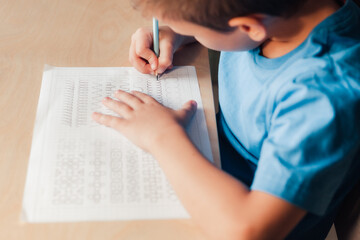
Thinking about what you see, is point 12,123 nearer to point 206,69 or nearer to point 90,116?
point 90,116

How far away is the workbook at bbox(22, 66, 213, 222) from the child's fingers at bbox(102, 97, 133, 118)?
1 centimetres

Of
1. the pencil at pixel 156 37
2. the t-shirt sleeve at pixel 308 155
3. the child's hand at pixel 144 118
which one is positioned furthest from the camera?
the pencil at pixel 156 37

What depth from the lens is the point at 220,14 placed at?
573 millimetres

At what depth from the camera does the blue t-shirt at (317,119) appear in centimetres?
54

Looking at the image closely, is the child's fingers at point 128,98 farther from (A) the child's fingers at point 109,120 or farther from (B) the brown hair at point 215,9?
(B) the brown hair at point 215,9

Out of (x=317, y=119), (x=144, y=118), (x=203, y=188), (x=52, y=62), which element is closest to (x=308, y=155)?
(x=317, y=119)

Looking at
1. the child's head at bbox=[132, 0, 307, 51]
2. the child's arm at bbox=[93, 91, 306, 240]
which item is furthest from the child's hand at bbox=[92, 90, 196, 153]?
the child's head at bbox=[132, 0, 307, 51]

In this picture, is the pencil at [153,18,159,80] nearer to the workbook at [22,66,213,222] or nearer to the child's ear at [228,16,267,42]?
the workbook at [22,66,213,222]

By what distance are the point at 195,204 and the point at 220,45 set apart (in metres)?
0.28

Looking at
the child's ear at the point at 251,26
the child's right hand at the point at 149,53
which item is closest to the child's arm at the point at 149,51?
the child's right hand at the point at 149,53

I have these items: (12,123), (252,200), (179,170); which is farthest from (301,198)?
(12,123)

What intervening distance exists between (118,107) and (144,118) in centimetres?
6

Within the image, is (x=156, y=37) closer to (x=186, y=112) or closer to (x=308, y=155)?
(x=186, y=112)

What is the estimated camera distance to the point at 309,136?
53 cm
